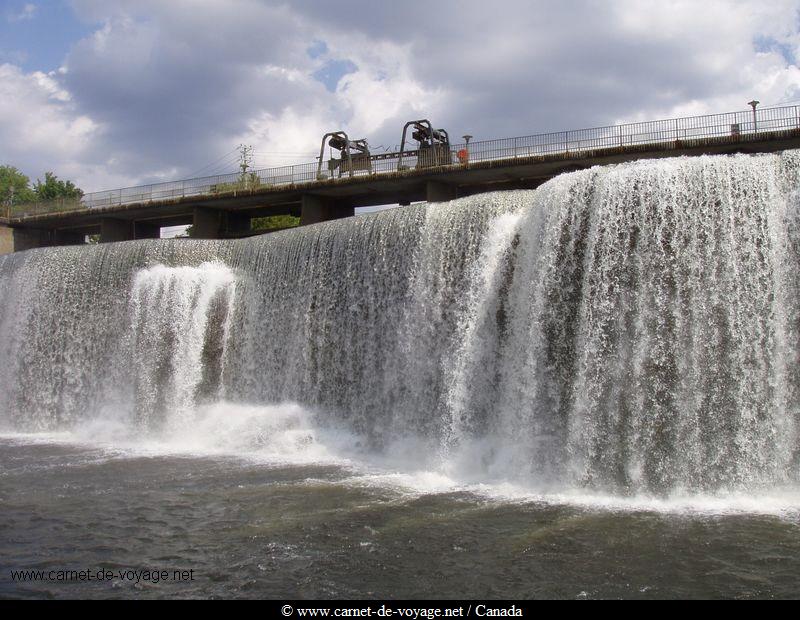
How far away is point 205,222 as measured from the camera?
29516 mm

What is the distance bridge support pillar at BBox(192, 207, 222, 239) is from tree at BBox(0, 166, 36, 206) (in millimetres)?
40547

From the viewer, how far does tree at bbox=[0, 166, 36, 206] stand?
64.2 metres

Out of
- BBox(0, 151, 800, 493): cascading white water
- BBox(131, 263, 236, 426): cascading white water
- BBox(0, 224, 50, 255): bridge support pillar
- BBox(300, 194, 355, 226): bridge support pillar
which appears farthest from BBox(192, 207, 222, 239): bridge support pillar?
BBox(0, 224, 50, 255): bridge support pillar

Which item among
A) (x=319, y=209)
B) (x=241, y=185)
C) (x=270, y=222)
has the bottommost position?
(x=319, y=209)

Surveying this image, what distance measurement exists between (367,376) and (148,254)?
7.79m

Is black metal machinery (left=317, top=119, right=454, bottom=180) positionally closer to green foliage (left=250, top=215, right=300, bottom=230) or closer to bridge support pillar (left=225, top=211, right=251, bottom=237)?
bridge support pillar (left=225, top=211, right=251, bottom=237)

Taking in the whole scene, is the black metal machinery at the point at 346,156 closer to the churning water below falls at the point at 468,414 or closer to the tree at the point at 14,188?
the churning water below falls at the point at 468,414

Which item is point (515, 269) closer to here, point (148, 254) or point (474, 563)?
point (474, 563)

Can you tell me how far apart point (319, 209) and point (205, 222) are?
5.63 metres

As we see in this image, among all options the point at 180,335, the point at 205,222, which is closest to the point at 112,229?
the point at 205,222

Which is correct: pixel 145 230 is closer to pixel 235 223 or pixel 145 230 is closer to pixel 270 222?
pixel 235 223

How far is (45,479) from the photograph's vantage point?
11.6 metres
